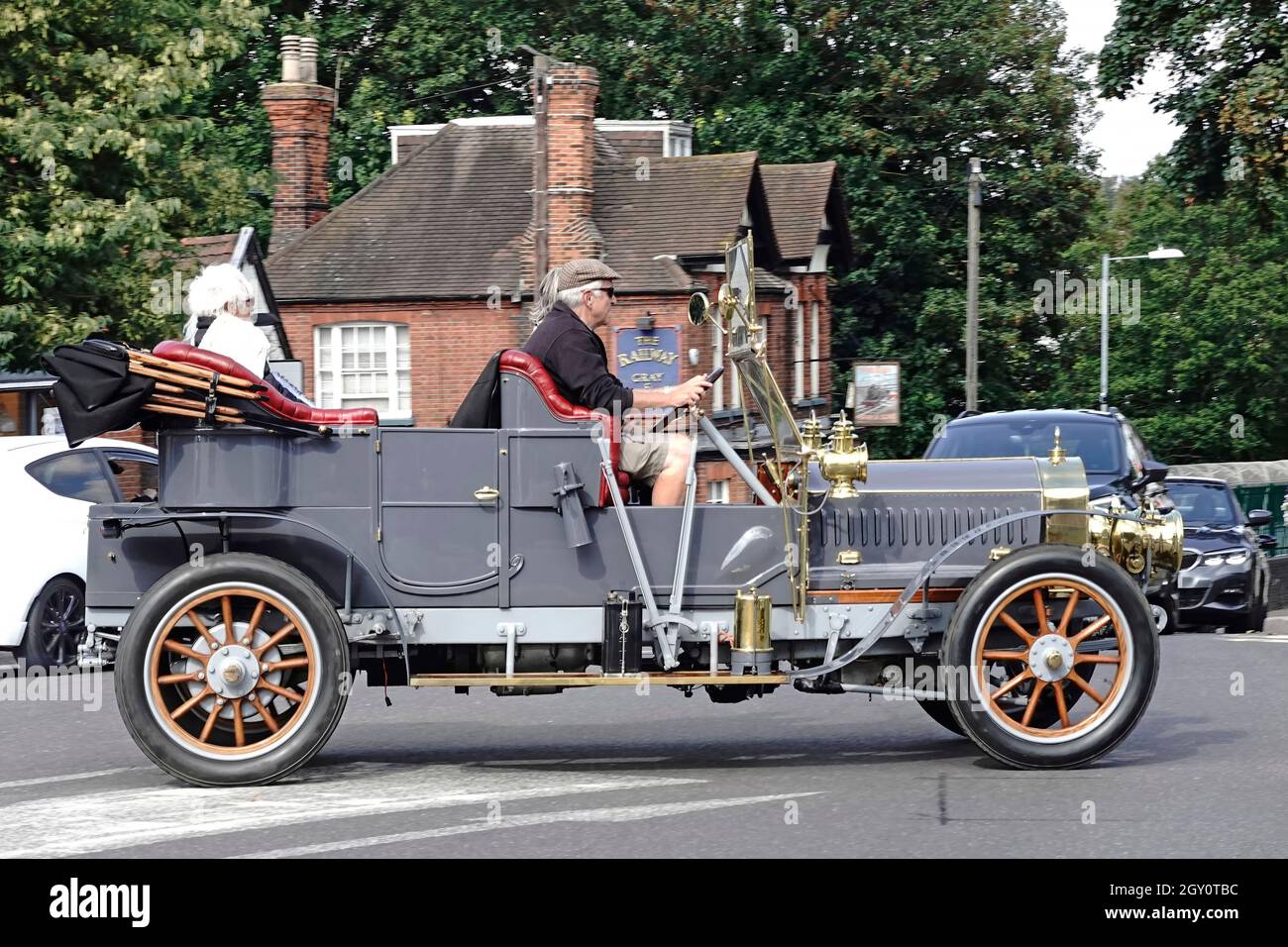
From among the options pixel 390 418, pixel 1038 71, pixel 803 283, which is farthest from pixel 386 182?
pixel 1038 71

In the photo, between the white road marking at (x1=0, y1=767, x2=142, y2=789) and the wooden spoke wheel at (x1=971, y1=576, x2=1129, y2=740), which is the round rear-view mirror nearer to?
the wooden spoke wheel at (x1=971, y1=576, x2=1129, y2=740)

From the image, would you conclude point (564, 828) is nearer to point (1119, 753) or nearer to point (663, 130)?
point (1119, 753)

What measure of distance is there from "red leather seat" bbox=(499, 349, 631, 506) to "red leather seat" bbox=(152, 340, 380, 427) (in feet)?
2.01

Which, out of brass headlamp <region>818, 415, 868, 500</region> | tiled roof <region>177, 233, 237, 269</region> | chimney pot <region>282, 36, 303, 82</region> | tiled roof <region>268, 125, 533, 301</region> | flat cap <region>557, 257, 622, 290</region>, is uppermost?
chimney pot <region>282, 36, 303, 82</region>

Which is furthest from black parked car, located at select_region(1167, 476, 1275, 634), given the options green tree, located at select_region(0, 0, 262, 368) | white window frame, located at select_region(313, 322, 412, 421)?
white window frame, located at select_region(313, 322, 412, 421)

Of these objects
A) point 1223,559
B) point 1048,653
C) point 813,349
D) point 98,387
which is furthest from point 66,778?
point 813,349

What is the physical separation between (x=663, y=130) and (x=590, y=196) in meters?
4.67

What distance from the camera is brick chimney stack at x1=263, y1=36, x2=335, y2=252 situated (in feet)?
124

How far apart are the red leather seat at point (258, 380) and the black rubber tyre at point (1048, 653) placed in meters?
2.56

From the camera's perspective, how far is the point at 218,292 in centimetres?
813

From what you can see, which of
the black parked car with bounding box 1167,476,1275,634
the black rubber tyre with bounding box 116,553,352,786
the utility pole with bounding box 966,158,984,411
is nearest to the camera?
the black rubber tyre with bounding box 116,553,352,786

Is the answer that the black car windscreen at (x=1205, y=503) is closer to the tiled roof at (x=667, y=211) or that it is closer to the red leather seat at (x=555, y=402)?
the red leather seat at (x=555, y=402)

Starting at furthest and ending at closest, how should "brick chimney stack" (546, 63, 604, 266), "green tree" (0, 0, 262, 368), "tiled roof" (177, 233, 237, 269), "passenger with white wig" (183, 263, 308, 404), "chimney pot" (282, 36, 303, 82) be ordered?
"chimney pot" (282, 36, 303, 82)
"brick chimney stack" (546, 63, 604, 266)
"tiled roof" (177, 233, 237, 269)
"green tree" (0, 0, 262, 368)
"passenger with white wig" (183, 263, 308, 404)

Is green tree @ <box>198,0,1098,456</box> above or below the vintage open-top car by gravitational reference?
above
